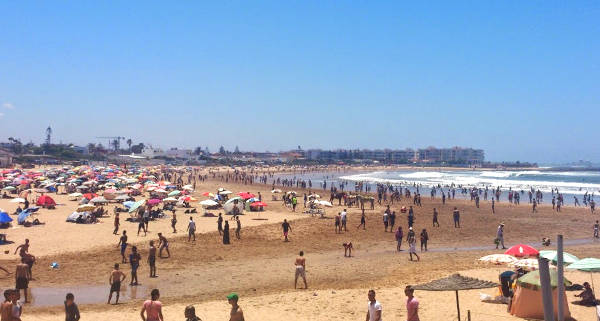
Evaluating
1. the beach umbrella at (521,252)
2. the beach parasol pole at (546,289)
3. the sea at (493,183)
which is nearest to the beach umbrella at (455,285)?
the beach parasol pole at (546,289)

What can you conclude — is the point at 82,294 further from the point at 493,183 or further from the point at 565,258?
the point at 493,183

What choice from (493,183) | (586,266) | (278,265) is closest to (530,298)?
(586,266)

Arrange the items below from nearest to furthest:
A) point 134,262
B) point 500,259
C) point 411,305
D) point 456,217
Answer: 1. point 411,305
2. point 500,259
3. point 134,262
4. point 456,217

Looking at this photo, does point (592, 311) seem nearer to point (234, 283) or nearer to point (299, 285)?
point (299, 285)

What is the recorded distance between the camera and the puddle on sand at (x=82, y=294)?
1171 cm

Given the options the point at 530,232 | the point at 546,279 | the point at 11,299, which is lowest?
the point at 530,232

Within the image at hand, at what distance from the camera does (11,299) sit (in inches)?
312

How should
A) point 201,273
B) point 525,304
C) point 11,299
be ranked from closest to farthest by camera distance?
point 11,299 → point 525,304 → point 201,273

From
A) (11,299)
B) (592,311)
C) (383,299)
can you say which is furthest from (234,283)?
(592,311)

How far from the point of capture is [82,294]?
488 inches

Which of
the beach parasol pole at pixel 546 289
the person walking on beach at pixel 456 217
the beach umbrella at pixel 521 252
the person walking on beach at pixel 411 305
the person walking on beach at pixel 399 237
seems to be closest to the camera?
the beach parasol pole at pixel 546 289

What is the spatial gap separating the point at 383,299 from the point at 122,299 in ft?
21.2

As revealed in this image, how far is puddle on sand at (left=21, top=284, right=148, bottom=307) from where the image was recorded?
11711 mm

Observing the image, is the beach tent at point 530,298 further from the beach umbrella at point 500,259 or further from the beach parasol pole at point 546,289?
the beach parasol pole at point 546,289
